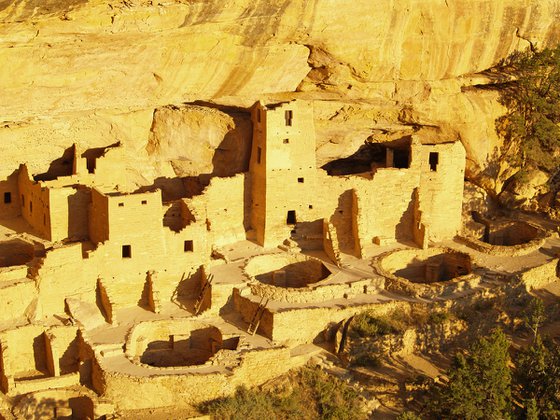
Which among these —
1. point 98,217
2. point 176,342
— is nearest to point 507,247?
point 176,342

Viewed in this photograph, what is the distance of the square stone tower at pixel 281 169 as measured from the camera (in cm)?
2662

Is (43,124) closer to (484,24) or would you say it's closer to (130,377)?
(130,377)

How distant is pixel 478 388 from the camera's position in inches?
885

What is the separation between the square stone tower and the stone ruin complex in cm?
3

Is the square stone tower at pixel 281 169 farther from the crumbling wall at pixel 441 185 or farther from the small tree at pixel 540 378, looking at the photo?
the small tree at pixel 540 378

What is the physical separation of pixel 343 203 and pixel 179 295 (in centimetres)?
507

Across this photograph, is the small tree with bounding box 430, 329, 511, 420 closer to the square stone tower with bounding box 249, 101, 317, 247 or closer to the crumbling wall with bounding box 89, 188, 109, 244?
the square stone tower with bounding box 249, 101, 317, 247

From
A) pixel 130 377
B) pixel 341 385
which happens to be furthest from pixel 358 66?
pixel 130 377

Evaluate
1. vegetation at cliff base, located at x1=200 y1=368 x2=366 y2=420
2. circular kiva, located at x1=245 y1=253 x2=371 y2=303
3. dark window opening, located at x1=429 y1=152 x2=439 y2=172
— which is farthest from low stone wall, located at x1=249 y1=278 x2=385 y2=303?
dark window opening, located at x1=429 y1=152 x2=439 y2=172

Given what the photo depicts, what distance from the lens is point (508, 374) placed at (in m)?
22.9

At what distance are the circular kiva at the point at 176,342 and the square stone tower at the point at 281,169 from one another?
3674mm

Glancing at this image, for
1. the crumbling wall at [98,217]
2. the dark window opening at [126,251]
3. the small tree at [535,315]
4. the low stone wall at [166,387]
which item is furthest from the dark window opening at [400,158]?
the low stone wall at [166,387]

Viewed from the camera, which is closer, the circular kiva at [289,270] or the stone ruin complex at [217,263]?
the stone ruin complex at [217,263]

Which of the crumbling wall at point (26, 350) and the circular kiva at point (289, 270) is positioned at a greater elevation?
the circular kiva at point (289, 270)
